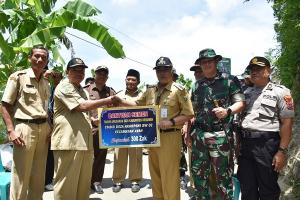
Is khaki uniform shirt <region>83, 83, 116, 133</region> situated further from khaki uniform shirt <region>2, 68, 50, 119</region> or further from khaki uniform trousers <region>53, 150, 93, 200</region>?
khaki uniform trousers <region>53, 150, 93, 200</region>

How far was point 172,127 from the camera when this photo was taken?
4043 mm

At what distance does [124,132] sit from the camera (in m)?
4.27

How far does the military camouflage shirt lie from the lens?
366cm

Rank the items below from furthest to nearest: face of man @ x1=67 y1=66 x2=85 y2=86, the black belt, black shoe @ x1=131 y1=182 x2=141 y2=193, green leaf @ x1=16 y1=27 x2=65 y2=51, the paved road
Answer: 1. green leaf @ x1=16 y1=27 x2=65 y2=51
2. black shoe @ x1=131 y1=182 x2=141 y2=193
3. the paved road
4. face of man @ x1=67 y1=66 x2=85 y2=86
5. the black belt

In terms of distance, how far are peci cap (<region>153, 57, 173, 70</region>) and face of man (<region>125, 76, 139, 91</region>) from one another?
1.50m

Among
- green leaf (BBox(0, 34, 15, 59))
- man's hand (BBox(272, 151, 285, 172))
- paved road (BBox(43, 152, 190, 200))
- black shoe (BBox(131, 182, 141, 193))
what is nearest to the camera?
man's hand (BBox(272, 151, 285, 172))

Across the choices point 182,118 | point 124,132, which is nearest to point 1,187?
point 124,132

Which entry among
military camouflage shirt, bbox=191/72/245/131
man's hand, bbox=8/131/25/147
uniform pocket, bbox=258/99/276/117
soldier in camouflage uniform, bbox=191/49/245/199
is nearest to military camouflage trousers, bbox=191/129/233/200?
soldier in camouflage uniform, bbox=191/49/245/199

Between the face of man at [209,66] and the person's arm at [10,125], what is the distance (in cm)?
217

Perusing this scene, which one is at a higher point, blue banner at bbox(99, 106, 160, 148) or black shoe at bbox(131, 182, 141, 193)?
blue banner at bbox(99, 106, 160, 148)

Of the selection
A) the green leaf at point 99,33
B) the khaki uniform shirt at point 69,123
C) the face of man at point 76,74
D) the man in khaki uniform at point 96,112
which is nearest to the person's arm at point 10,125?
the khaki uniform shirt at point 69,123

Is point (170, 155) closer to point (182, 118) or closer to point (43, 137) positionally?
point (182, 118)

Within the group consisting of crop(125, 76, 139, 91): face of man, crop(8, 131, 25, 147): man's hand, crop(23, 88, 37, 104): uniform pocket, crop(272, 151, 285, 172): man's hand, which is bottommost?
crop(272, 151, 285, 172): man's hand

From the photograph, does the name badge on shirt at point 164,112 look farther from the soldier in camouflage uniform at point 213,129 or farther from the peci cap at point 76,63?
the peci cap at point 76,63
